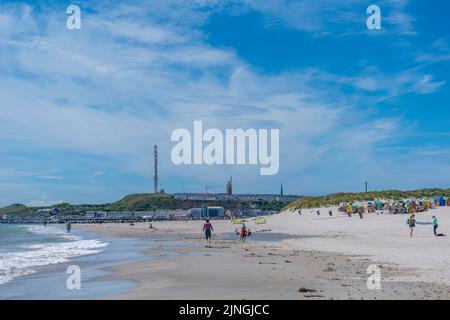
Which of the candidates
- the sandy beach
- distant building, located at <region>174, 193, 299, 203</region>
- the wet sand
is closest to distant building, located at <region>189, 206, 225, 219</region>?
distant building, located at <region>174, 193, 299, 203</region>

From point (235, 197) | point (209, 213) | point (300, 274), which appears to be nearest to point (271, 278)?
point (300, 274)

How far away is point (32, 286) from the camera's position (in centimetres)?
→ 1628

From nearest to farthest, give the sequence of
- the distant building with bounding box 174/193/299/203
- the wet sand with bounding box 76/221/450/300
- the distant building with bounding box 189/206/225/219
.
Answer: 1. the wet sand with bounding box 76/221/450/300
2. the distant building with bounding box 189/206/225/219
3. the distant building with bounding box 174/193/299/203

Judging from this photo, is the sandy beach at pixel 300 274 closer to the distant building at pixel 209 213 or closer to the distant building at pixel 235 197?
the distant building at pixel 209 213

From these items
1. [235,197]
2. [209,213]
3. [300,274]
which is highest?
[235,197]

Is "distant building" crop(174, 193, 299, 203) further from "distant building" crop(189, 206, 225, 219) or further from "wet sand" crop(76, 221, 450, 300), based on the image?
"wet sand" crop(76, 221, 450, 300)

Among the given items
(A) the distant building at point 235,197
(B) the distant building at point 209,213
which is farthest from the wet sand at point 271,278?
(A) the distant building at point 235,197

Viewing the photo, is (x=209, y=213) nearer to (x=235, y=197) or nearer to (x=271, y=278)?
(x=235, y=197)

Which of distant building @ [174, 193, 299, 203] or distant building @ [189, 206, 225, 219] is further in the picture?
distant building @ [174, 193, 299, 203]

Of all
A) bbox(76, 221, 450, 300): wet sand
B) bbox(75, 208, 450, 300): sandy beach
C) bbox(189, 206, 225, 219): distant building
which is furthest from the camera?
bbox(189, 206, 225, 219): distant building

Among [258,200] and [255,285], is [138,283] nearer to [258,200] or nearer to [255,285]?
[255,285]
